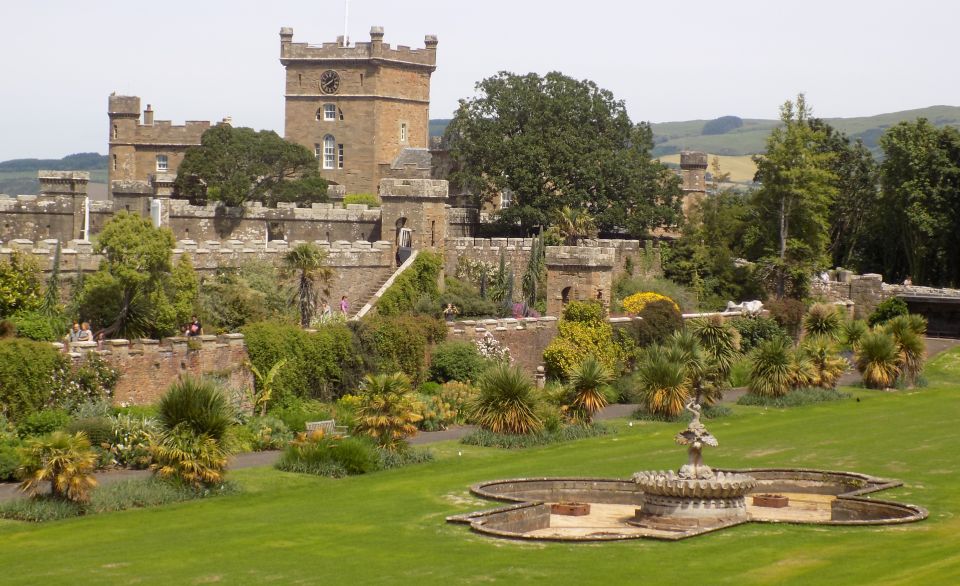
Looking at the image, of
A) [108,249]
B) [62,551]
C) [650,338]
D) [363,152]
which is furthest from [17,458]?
[363,152]

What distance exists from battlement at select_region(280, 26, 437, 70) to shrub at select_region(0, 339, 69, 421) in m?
45.9

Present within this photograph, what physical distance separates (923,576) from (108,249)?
28.5 meters

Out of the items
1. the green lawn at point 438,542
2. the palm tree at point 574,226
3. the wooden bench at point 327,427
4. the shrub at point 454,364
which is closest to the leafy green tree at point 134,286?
the shrub at point 454,364

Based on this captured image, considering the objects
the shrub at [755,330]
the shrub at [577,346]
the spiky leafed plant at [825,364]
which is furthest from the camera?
the shrub at [755,330]

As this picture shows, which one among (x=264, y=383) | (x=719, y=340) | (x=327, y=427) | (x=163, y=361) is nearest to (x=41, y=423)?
(x=163, y=361)

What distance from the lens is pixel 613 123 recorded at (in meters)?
70.2

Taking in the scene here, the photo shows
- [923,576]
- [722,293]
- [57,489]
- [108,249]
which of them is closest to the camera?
[923,576]

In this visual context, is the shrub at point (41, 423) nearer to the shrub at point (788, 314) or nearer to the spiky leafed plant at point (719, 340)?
the spiky leafed plant at point (719, 340)

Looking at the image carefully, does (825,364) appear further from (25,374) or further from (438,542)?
(438,542)

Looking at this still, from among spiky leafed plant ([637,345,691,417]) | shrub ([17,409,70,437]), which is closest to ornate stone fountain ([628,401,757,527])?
shrub ([17,409,70,437])

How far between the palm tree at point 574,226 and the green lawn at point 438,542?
3050 cm

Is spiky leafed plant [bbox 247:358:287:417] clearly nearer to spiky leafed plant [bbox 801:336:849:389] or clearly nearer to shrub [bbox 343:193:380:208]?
spiky leafed plant [bbox 801:336:849:389]

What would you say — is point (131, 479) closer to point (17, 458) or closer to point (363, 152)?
point (17, 458)

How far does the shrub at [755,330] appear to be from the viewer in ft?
186
